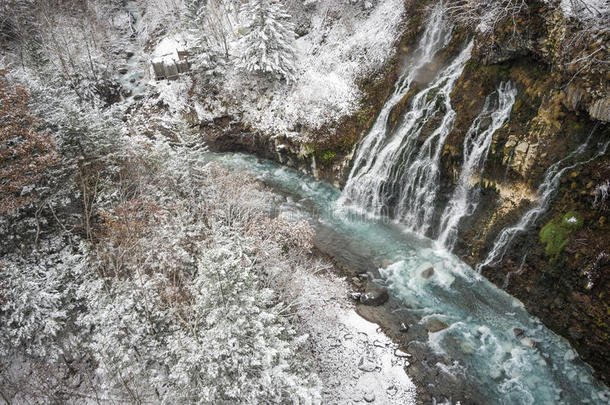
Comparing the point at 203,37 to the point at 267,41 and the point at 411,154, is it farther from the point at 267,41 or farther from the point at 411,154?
the point at 411,154

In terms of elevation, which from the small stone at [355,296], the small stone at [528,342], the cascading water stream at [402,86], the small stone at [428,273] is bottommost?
the small stone at [355,296]

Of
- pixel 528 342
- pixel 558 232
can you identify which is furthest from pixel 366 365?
pixel 558 232

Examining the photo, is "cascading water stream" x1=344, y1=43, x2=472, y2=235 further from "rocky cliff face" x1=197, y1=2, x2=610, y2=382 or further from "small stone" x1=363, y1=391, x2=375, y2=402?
"small stone" x1=363, y1=391, x2=375, y2=402

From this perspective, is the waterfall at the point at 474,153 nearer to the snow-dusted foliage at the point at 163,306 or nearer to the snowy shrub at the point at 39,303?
the snow-dusted foliage at the point at 163,306

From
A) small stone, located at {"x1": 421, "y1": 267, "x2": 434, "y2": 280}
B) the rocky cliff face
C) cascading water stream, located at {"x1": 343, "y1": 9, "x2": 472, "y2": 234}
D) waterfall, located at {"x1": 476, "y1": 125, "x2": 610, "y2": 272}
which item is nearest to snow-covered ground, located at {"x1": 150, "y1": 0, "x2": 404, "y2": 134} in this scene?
cascading water stream, located at {"x1": 343, "y1": 9, "x2": 472, "y2": 234}

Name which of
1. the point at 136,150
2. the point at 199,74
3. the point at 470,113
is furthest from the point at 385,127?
the point at 199,74

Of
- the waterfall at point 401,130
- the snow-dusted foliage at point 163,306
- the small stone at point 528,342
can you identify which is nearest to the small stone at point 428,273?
the small stone at point 528,342
